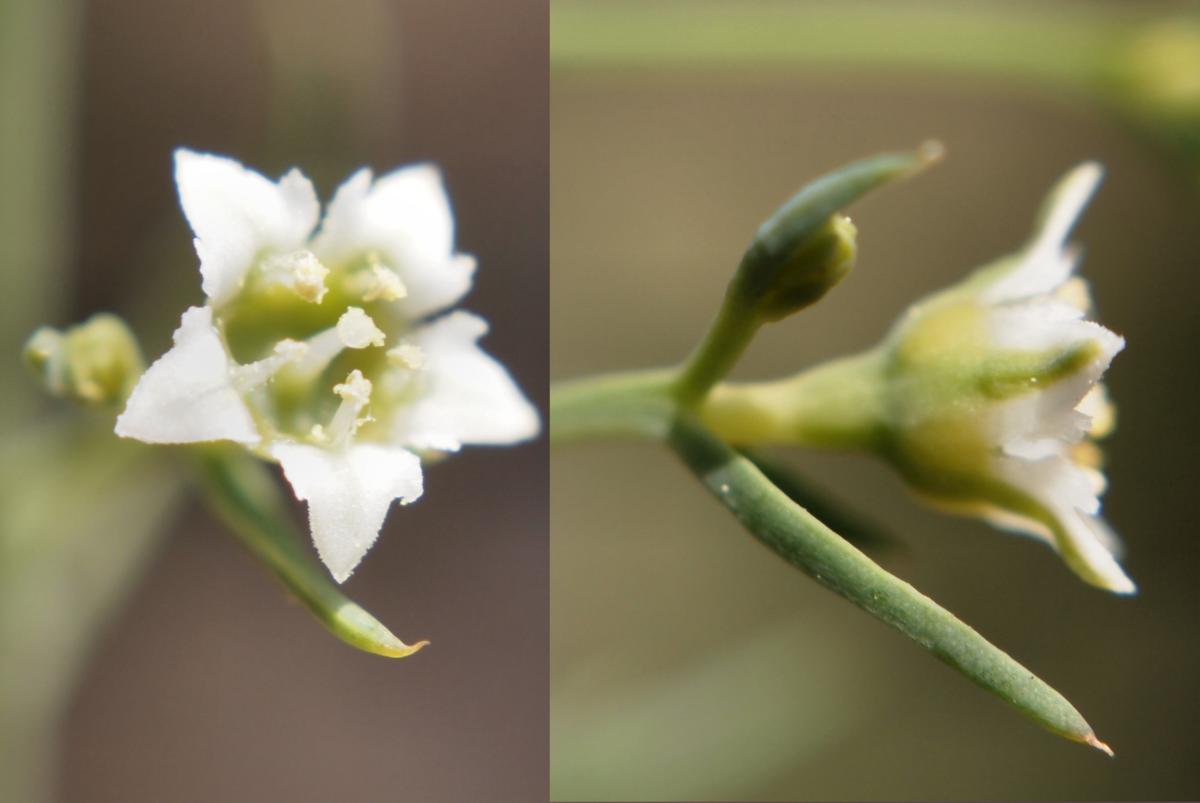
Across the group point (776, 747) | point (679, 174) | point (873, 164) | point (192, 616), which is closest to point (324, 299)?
point (873, 164)

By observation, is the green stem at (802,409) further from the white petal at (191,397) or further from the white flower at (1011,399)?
the white petal at (191,397)

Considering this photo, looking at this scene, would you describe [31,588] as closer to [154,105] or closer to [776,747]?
[154,105]

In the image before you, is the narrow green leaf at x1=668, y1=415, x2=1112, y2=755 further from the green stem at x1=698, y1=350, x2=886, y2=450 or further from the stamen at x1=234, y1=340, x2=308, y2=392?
the stamen at x1=234, y1=340, x2=308, y2=392

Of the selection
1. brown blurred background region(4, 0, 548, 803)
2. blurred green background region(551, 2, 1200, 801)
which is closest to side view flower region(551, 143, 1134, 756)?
brown blurred background region(4, 0, 548, 803)

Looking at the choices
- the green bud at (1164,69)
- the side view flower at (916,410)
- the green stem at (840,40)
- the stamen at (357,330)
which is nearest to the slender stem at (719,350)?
the side view flower at (916,410)

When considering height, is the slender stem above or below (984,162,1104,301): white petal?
below
